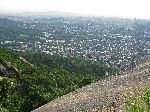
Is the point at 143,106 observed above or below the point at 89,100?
above

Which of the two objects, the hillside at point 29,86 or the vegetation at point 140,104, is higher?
the vegetation at point 140,104

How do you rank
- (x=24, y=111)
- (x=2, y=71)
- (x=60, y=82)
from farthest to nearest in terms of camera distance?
(x=60, y=82) → (x=2, y=71) → (x=24, y=111)

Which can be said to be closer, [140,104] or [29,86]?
[140,104]

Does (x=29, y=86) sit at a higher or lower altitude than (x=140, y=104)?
lower

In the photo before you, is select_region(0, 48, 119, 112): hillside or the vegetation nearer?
the vegetation

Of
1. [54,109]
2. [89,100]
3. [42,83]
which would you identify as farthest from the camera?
[42,83]

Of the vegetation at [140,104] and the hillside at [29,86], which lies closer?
the vegetation at [140,104]

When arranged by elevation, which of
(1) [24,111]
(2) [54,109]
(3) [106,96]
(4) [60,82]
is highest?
(3) [106,96]

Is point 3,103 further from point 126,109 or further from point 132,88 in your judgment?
point 126,109

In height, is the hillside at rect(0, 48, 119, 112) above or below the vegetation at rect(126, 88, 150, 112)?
below

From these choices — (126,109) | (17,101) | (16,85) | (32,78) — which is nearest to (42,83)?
(32,78)

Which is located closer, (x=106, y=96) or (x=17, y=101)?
(x=106, y=96)
